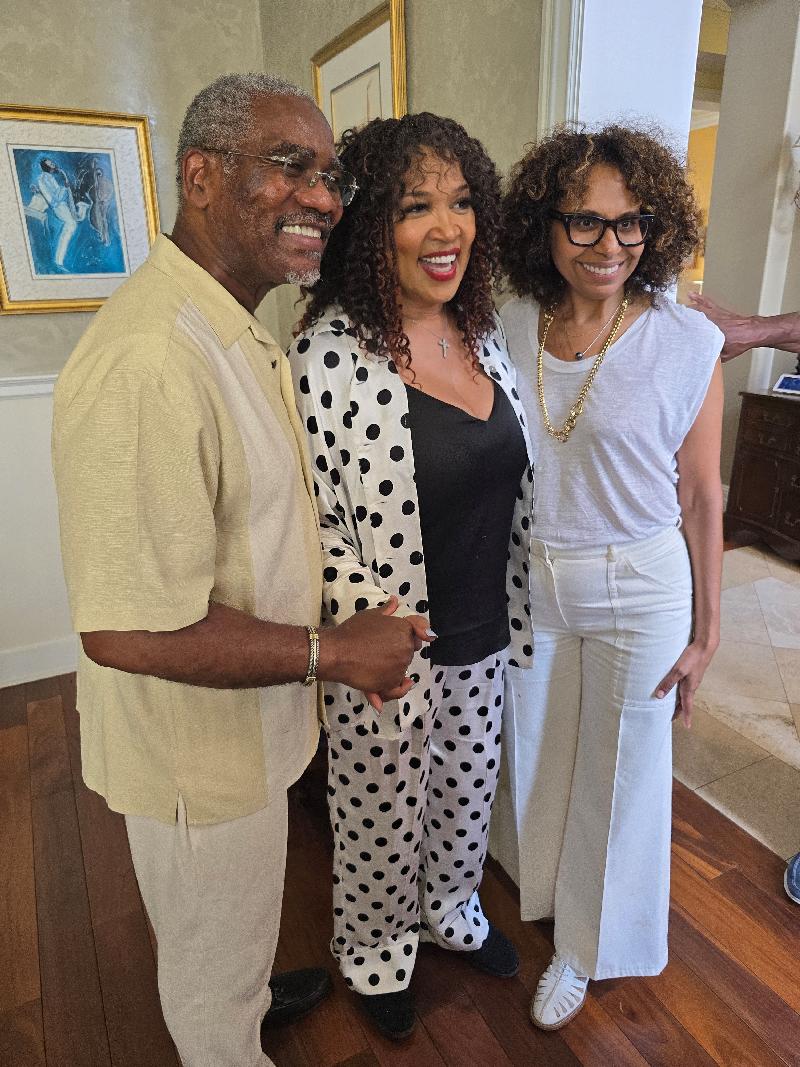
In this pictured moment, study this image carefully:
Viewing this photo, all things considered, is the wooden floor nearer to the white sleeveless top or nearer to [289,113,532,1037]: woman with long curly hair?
[289,113,532,1037]: woman with long curly hair

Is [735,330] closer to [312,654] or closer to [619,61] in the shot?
[619,61]

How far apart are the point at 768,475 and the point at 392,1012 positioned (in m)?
3.51

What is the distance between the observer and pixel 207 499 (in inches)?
32.9

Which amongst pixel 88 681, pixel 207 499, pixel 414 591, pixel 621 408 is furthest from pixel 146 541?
pixel 621 408

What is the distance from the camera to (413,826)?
4.78ft

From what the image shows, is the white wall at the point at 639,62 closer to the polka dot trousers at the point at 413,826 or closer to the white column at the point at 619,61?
the white column at the point at 619,61

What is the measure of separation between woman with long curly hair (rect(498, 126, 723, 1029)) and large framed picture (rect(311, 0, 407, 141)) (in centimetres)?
89

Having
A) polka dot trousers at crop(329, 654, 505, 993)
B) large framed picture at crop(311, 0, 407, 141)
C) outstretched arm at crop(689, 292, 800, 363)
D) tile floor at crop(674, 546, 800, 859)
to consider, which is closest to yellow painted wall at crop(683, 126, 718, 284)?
tile floor at crop(674, 546, 800, 859)

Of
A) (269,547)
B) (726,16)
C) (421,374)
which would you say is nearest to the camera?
(269,547)

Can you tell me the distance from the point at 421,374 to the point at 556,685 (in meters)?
0.72

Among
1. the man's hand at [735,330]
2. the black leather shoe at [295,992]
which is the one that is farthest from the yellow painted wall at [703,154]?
the black leather shoe at [295,992]

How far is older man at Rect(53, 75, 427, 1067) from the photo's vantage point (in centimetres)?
80

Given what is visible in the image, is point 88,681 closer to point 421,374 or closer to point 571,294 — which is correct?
point 421,374

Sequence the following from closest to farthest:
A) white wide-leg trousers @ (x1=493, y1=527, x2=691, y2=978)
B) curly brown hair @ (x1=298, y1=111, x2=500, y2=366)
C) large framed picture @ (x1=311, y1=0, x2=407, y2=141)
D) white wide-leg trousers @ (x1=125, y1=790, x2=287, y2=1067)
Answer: white wide-leg trousers @ (x1=125, y1=790, x2=287, y2=1067) < curly brown hair @ (x1=298, y1=111, x2=500, y2=366) < white wide-leg trousers @ (x1=493, y1=527, x2=691, y2=978) < large framed picture @ (x1=311, y1=0, x2=407, y2=141)
